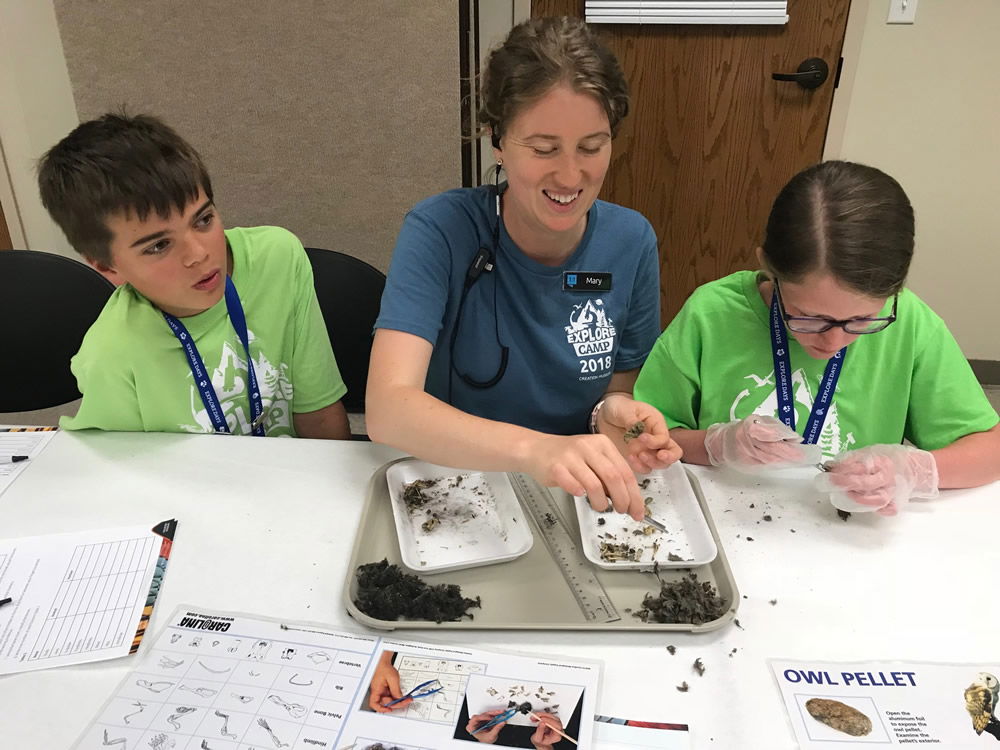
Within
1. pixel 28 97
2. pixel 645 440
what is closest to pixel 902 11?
pixel 645 440

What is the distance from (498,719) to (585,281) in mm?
827

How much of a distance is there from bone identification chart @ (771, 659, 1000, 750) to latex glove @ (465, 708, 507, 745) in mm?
333

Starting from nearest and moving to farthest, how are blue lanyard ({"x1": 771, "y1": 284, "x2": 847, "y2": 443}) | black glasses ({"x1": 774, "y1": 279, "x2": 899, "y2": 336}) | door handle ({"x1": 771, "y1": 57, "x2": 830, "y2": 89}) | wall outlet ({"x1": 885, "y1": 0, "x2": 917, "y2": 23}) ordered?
black glasses ({"x1": 774, "y1": 279, "x2": 899, "y2": 336}), blue lanyard ({"x1": 771, "y1": 284, "x2": 847, "y2": 443}), wall outlet ({"x1": 885, "y1": 0, "x2": 917, "y2": 23}), door handle ({"x1": 771, "y1": 57, "x2": 830, "y2": 89})

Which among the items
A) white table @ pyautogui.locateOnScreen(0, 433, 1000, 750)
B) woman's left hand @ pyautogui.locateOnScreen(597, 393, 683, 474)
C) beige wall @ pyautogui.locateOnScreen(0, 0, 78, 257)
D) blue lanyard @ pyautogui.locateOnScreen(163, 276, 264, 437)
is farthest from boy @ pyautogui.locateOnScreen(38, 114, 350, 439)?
beige wall @ pyautogui.locateOnScreen(0, 0, 78, 257)

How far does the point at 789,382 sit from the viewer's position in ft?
4.31

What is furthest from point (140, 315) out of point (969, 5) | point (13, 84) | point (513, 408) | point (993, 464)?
point (969, 5)

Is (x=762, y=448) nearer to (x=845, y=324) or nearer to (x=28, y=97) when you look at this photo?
(x=845, y=324)

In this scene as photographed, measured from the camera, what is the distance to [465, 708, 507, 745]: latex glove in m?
0.79

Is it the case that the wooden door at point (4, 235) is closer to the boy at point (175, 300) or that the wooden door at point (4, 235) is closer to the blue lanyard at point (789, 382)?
the boy at point (175, 300)

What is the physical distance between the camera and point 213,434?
4.40ft

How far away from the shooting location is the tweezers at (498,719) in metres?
0.80

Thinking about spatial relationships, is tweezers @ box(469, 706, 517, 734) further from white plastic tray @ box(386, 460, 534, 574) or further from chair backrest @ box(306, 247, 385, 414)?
chair backrest @ box(306, 247, 385, 414)

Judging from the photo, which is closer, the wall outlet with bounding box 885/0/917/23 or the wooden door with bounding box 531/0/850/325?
the wall outlet with bounding box 885/0/917/23

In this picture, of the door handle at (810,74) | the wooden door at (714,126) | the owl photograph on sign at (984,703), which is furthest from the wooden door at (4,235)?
the owl photograph on sign at (984,703)
